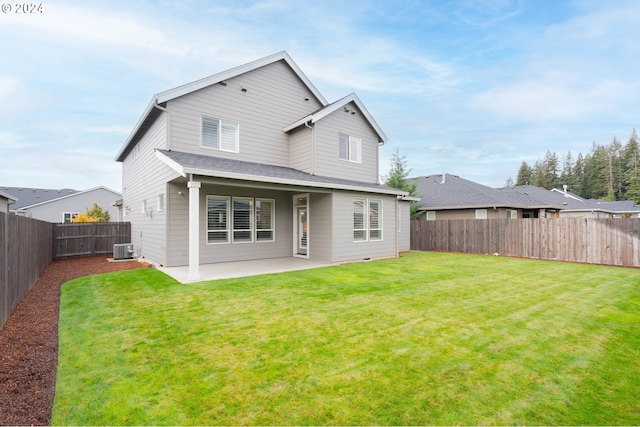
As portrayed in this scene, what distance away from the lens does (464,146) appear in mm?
36969

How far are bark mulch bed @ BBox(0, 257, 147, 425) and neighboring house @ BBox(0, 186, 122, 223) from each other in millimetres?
25474

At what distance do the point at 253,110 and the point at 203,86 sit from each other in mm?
2136

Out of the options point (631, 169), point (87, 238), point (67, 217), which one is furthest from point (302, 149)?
point (631, 169)

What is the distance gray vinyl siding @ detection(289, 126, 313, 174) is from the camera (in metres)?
12.3

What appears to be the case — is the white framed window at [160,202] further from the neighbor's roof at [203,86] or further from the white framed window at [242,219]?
the neighbor's roof at [203,86]

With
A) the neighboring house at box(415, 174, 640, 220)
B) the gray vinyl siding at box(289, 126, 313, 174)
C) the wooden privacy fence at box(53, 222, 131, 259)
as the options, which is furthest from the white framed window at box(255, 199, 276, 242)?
the neighboring house at box(415, 174, 640, 220)

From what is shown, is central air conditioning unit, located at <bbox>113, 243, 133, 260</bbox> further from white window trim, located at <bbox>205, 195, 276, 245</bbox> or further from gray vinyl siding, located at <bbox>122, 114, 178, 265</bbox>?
white window trim, located at <bbox>205, 195, 276, 245</bbox>

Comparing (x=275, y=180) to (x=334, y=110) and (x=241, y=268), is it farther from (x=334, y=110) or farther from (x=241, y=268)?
(x=334, y=110)

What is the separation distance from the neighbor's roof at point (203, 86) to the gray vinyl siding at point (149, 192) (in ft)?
0.99

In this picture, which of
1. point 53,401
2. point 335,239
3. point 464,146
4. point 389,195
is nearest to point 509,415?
point 53,401

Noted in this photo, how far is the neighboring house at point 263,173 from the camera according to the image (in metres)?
10.3

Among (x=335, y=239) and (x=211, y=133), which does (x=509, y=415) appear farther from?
(x=211, y=133)

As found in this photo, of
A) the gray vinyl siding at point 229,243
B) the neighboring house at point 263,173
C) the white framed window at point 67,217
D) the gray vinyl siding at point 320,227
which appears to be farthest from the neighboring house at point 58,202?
the gray vinyl siding at point 320,227

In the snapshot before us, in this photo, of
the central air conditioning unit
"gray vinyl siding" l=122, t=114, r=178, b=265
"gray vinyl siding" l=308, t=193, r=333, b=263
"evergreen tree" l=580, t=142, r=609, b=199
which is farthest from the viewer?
"evergreen tree" l=580, t=142, r=609, b=199
